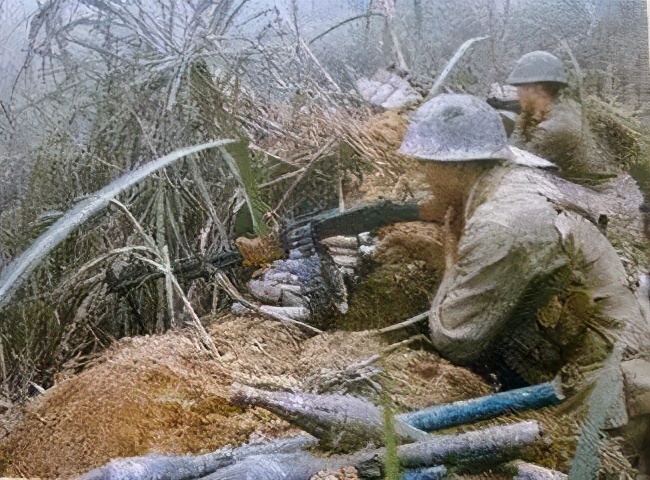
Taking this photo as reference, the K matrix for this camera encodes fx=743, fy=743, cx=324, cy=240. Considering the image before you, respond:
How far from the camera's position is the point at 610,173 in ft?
6.12

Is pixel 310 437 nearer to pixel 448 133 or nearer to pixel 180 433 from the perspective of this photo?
pixel 180 433

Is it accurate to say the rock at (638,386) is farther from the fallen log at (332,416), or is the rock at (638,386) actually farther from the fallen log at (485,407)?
the fallen log at (332,416)

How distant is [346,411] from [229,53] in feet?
3.07

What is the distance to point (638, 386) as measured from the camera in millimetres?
1748

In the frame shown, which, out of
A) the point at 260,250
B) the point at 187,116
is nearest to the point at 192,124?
the point at 187,116

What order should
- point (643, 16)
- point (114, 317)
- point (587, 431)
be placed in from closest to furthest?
point (587, 431), point (114, 317), point (643, 16)

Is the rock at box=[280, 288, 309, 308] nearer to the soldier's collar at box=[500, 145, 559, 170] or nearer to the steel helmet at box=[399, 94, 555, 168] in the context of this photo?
the steel helmet at box=[399, 94, 555, 168]

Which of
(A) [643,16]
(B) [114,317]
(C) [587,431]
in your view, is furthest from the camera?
(A) [643,16]

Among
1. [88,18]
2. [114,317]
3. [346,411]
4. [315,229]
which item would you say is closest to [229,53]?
[88,18]

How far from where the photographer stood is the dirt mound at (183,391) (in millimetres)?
1716

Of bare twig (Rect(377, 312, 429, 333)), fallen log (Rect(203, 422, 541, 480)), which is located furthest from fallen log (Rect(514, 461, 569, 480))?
bare twig (Rect(377, 312, 429, 333))

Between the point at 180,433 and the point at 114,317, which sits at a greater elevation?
the point at 114,317

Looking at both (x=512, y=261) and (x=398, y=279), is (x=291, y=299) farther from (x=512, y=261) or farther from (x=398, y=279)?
(x=512, y=261)

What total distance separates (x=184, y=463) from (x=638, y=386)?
3.52ft
